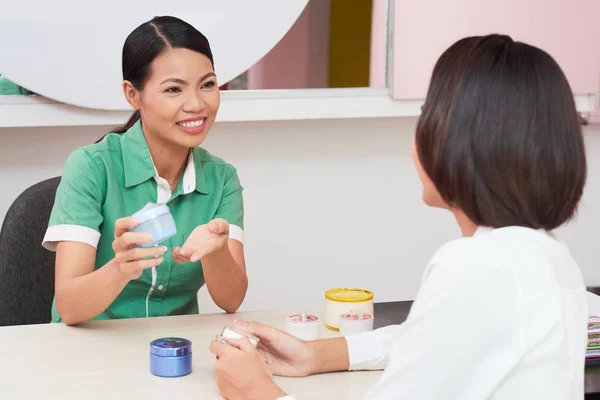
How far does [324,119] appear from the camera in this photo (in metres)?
2.66

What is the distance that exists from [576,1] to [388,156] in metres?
0.76

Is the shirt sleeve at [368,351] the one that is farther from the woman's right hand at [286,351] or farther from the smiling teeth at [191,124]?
the smiling teeth at [191,124]

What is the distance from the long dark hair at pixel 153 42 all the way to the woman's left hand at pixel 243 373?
70 centimetres

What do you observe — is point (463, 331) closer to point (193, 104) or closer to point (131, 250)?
point (131, 250)

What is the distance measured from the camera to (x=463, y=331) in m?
0.85

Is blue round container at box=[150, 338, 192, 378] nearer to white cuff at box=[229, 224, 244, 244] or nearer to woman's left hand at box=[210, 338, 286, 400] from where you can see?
woman's left hand at box=[210, 338, 286, 400]

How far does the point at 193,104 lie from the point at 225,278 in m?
0.36

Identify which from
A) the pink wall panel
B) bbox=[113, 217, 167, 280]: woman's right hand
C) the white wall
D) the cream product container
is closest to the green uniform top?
bbox=[113, 217, 167, 280]: woman's right hand

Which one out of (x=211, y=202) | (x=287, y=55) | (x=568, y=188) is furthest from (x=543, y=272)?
(x=287, y=55)

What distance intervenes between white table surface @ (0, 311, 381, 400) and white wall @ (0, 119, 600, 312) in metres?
1.07

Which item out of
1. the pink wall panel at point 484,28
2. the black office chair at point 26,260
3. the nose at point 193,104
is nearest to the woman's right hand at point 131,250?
the nose at point 193,104

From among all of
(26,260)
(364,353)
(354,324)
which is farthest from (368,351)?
(26,260)

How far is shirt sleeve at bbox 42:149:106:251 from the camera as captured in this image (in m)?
1.61

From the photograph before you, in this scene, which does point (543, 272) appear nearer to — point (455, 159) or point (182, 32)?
point (455, 159)
